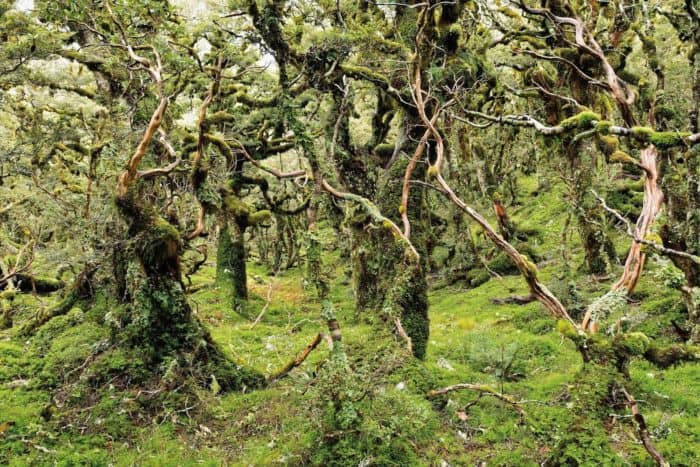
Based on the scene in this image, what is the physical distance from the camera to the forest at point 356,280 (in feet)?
19.8

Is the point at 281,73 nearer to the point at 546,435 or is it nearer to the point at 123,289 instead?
the point at 123,289

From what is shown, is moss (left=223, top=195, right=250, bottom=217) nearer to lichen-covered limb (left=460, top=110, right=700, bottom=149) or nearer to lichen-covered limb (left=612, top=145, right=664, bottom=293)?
lichen-covered limb (left=460, top=110, right=700, bottom=149)

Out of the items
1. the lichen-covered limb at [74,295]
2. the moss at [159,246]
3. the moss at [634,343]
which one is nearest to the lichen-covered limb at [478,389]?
the moss at [634,343]

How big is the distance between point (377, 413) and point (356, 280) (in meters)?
7.86

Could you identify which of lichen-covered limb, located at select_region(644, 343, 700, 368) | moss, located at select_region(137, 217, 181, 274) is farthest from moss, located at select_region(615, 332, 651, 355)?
moss, located at select_region(137, 217, 181, 274)

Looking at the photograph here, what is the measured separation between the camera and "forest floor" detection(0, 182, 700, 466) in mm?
6418

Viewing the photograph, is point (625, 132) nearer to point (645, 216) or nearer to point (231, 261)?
point (645, 216)

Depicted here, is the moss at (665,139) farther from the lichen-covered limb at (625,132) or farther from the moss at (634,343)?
A: the moss at (634,343)

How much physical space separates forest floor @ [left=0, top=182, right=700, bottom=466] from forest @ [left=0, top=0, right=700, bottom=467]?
46 mm

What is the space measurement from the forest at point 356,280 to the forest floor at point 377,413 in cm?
5

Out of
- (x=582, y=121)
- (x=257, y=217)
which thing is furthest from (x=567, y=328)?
(x=257, y=217)

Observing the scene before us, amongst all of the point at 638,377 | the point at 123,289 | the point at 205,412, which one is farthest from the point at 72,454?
the point at 638,377

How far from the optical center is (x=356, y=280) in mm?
14125

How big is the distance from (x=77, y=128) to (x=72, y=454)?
1201 centimetres
